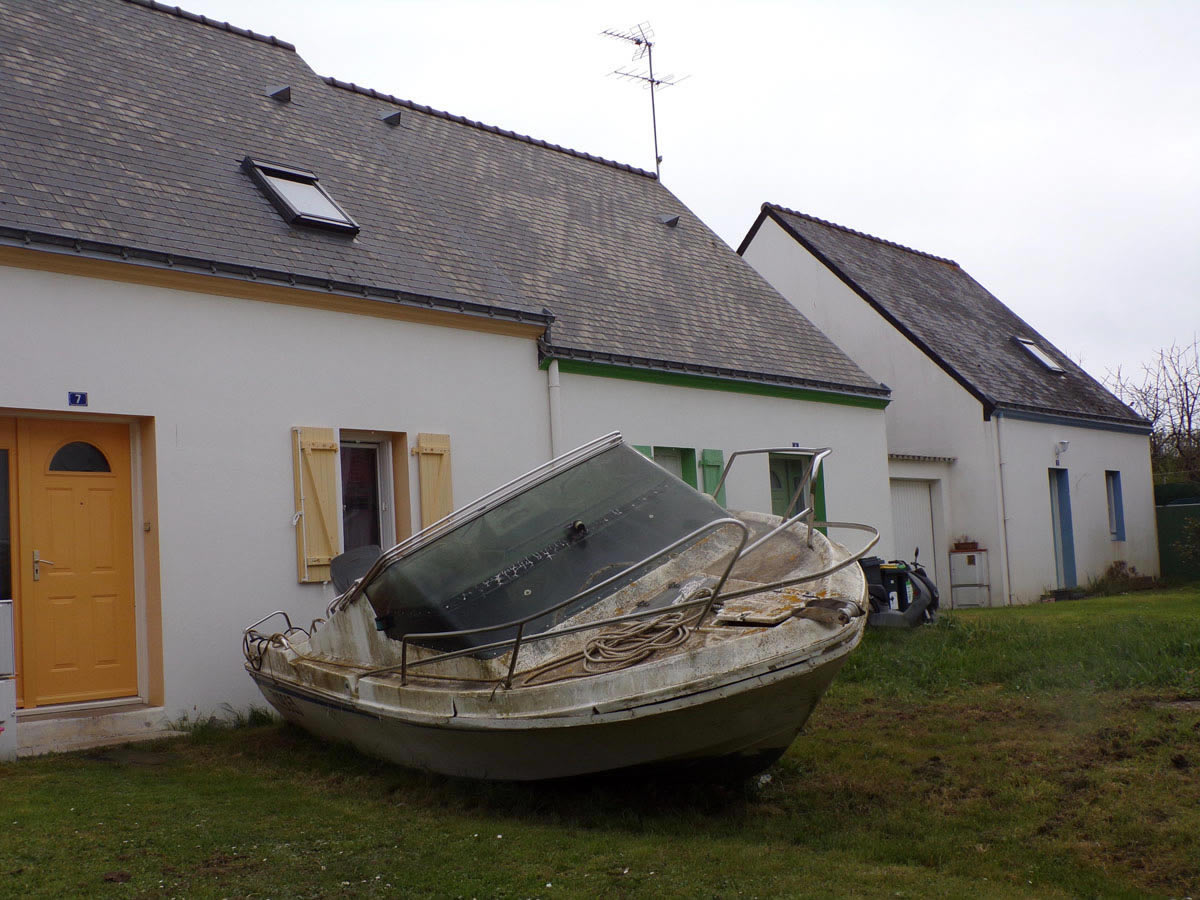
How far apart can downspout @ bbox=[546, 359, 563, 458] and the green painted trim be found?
193 mm

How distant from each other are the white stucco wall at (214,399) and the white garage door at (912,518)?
9694mm

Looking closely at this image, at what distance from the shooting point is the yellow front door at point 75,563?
8.73 metres

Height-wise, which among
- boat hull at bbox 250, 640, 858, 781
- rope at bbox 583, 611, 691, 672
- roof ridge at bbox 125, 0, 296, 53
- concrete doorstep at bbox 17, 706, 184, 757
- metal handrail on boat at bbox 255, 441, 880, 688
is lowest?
concrete doorstep at bbox 17, 706, 184, 757

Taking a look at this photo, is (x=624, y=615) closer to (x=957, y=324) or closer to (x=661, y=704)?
(x=661, y=704)

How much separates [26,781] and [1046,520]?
1715cm

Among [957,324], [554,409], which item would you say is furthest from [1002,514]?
[554,409]

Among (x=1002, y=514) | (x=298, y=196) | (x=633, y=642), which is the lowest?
(x=633, y=642)

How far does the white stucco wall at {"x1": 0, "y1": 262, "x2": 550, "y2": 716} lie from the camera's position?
879cm

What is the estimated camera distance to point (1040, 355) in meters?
22.7

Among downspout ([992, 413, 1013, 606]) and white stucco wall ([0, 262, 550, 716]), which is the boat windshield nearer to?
white stucco wall ([0, 262, 550, 716])

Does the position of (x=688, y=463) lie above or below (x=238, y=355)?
below

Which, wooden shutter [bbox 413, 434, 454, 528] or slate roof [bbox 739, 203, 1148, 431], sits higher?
slate roof [bbox 739, 203, 1148, 431]

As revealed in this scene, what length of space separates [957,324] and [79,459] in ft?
55.2

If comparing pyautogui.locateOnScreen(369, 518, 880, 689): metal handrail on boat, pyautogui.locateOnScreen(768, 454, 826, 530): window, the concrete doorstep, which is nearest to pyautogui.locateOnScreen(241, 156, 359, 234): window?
the concrete doorstep
